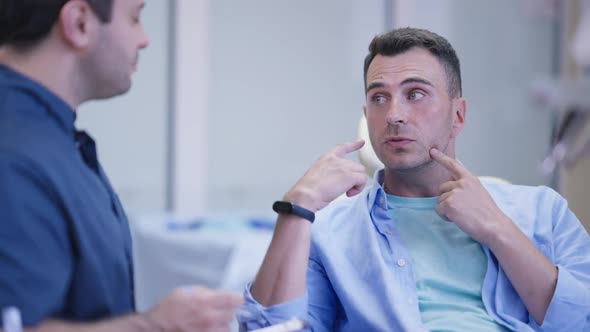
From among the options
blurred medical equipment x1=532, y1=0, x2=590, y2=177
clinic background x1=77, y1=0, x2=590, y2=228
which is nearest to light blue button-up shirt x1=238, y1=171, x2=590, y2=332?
blurred medical equipment x1=532, y1=0, x2=590, y2=177

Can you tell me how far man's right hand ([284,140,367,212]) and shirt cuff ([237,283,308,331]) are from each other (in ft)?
0.61

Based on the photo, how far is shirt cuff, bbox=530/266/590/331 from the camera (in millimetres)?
1402

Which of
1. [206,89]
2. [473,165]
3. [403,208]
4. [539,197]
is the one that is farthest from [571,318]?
[473,165]

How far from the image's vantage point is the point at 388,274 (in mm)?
1500

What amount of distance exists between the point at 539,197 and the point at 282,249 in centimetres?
66

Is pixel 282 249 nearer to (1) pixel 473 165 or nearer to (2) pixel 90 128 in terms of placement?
(2) pixel 90 128

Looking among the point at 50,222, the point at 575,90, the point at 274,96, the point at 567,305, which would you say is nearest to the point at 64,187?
the point at 50,222

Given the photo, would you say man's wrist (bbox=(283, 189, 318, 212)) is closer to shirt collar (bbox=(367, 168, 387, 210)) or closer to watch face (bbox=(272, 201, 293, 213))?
watch face (bbox=(272, 201, 293, 213))

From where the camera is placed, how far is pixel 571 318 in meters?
1.41

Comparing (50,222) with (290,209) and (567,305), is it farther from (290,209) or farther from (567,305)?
(567,305)

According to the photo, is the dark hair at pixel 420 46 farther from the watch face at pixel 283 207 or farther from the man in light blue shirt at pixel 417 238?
the watch face at pixel 283 207

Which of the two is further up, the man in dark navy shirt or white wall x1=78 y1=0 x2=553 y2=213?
the man in dark navy shirt

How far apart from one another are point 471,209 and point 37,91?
2.86ft

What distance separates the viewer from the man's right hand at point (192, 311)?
926mm
